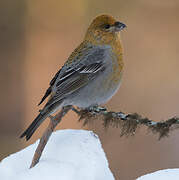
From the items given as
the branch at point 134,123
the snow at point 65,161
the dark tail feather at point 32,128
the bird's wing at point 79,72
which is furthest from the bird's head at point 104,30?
the snow at point 65,161

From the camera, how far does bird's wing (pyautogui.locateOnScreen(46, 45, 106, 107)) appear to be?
3.31 meters

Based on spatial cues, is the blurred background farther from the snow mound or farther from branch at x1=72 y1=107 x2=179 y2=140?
the snow mound

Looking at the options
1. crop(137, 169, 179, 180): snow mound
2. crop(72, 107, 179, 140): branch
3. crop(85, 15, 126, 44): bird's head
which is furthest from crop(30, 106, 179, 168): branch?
crop(85, 15, 126, 44): bird's head

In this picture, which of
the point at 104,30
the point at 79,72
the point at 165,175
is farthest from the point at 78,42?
the point at 165,175

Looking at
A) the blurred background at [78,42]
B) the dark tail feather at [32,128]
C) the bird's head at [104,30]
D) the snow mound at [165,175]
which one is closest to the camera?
the snow mound at [165,175]

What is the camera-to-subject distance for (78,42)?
6.32 metres

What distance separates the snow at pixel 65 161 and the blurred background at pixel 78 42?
10.3 feet

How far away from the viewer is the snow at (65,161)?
63.4 inches

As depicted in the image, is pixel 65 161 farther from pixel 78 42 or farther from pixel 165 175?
pixel 78 42

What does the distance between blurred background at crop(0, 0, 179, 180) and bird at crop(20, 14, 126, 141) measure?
65.9 inches

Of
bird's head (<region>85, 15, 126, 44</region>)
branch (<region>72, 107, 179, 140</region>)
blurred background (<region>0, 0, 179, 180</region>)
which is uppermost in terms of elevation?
bird's head (<region>85, 15, 126, 44</region>)

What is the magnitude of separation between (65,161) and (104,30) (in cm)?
212

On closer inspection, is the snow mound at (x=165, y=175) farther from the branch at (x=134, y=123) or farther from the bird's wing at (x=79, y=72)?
the bird's wing at (x=79, y=72)

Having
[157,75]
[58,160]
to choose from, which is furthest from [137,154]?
[58,160]
